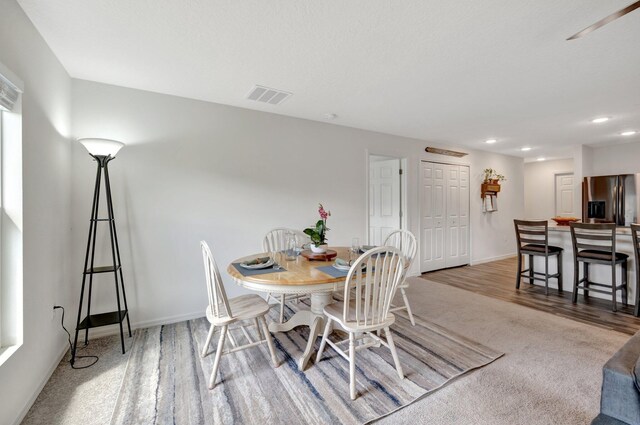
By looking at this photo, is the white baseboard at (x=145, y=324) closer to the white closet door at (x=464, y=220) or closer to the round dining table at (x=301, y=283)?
the round dining table at (x=301, y=283)

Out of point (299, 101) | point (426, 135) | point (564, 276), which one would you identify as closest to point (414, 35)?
point (299, 101)

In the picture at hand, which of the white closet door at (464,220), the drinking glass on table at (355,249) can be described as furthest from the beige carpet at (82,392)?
the white closet door at (464,220)

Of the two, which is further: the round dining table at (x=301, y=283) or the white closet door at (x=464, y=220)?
the white closet door at (x=464, y=220)

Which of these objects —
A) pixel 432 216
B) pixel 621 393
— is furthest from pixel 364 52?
pixel 432 216

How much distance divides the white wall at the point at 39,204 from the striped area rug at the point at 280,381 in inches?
20.5

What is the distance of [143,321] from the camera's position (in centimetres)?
276

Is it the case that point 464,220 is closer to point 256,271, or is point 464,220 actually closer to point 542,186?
point 542,186

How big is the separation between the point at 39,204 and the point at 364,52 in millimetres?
2440

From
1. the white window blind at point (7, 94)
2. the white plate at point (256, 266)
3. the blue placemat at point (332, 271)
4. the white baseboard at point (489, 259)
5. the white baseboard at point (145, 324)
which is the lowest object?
the white baseboard at point (145, 324)

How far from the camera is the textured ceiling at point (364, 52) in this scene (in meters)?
1.63

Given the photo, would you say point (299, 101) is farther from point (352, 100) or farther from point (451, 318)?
point (451, 318)

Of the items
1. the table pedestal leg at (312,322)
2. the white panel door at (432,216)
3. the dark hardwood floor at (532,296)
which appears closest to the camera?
the table pedestal leg at (312,322)

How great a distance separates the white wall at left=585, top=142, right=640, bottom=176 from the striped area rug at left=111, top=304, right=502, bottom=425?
534 centimetres

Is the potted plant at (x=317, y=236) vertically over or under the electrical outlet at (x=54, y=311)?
over
